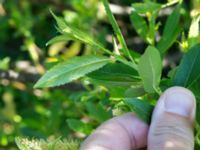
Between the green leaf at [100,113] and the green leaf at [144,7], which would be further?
the green leaf at [100,113]

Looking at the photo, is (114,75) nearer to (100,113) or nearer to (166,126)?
(166,126)

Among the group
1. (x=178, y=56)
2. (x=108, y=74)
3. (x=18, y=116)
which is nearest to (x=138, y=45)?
(x=178, y=56)

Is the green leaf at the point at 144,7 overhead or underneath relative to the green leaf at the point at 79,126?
overhead

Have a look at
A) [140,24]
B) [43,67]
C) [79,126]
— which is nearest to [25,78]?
[43,67]

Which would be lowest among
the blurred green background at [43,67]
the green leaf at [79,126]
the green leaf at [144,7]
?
the blurred green background at [43,67]

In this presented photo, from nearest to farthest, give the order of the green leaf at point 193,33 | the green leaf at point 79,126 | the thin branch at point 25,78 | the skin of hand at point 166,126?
the skin of hand at point 166,126 → the green leaf at point 193,33 → the green leaf at point 79,126 → the thin branch at point 25,78

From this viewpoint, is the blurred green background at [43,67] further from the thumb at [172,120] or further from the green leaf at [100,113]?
the thumb at [172,120]

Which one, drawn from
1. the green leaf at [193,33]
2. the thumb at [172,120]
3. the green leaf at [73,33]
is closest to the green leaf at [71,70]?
the green leaf at [73,33]

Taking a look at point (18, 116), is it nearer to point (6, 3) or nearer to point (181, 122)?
point (6, 3)
